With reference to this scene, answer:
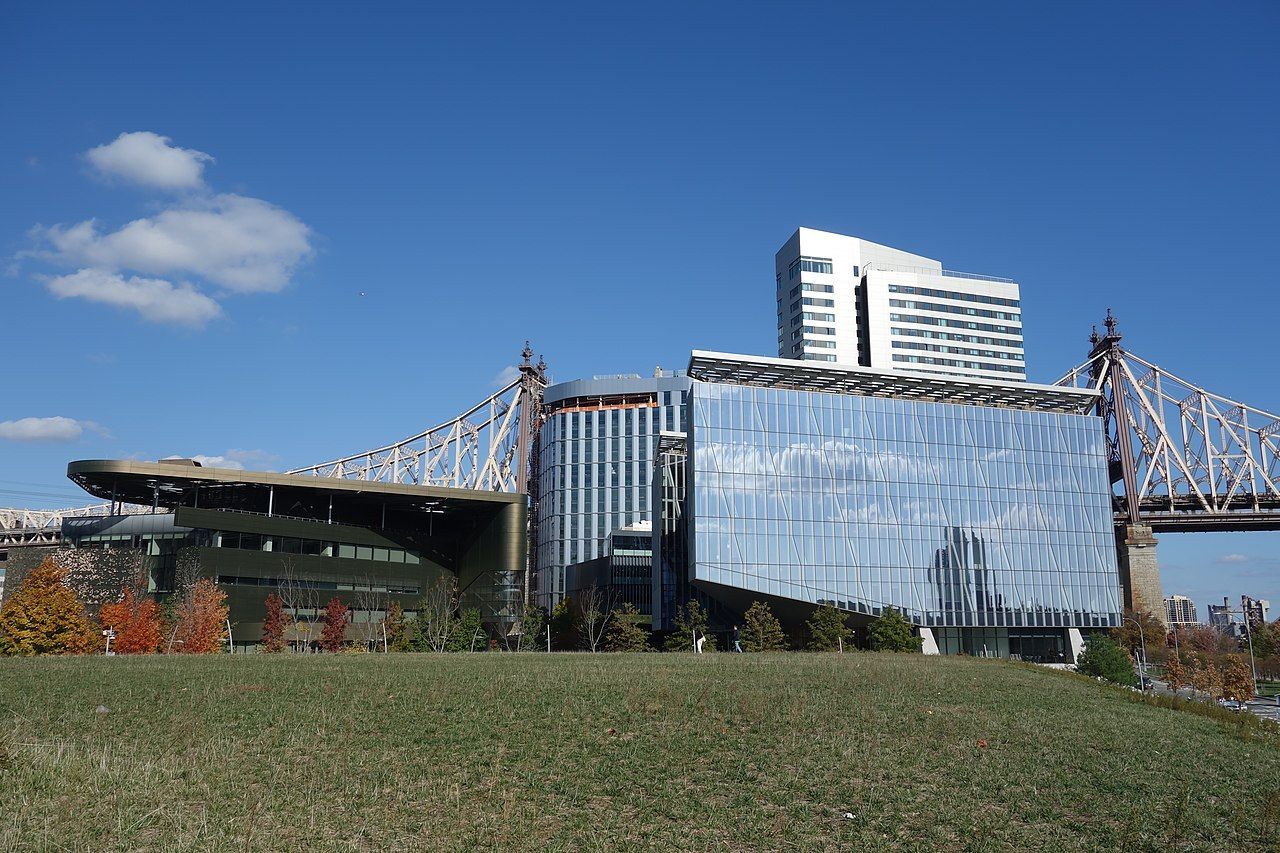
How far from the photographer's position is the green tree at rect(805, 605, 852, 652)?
7900 cm

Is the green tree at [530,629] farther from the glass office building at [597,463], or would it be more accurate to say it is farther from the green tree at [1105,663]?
the green tree at [1105,663]

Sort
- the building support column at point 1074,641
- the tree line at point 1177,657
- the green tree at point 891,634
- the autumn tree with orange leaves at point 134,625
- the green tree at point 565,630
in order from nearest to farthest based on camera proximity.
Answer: the tree line at point 1177,657
the autumn tree with orange leaves at point 134,625
the green tree at point 891,634
the building support column at point 1074,641
the green tree at point 565,630

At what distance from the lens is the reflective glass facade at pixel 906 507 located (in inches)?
3423

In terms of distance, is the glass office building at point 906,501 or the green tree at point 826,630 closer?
the green tree at point 826,630

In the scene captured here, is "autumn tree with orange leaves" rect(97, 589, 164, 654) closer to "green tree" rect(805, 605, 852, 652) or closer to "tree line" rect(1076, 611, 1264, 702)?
"green tree" rect(805, 605, 852, 652)

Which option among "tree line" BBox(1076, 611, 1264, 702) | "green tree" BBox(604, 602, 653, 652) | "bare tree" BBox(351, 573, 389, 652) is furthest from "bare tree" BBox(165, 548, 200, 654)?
"tree line" BBox(1076, 611, 1264, 702)

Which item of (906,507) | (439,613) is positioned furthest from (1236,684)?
(439,613)

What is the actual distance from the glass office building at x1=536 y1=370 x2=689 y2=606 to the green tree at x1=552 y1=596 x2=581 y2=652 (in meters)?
28.6

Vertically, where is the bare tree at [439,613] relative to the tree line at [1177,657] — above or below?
above

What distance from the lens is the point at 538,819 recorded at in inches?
599

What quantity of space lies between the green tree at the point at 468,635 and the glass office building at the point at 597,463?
45.1 m

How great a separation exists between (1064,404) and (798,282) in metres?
56.0

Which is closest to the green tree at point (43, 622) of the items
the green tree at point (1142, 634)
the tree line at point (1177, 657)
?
the tree line at point (1177, 657)

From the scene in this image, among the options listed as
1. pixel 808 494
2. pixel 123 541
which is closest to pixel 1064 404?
pixel 808 494
